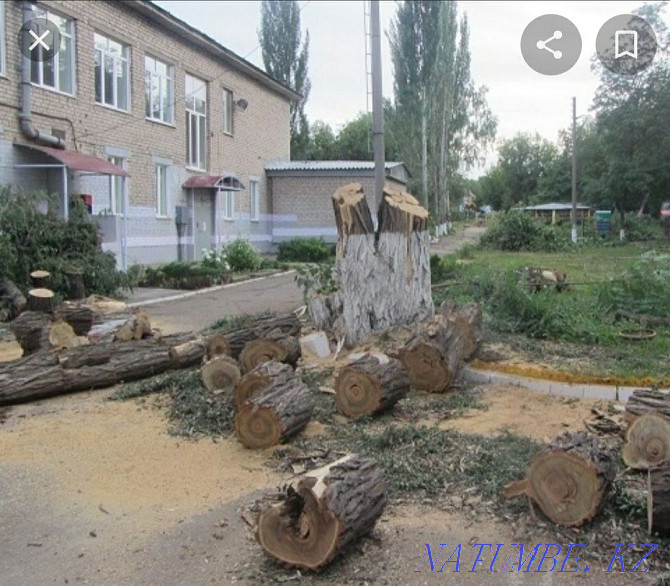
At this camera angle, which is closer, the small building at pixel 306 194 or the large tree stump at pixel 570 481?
the large tree stump at pixel 570 481

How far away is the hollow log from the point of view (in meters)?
6.93

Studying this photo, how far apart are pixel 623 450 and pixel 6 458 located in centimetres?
431

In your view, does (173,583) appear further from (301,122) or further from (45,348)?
(301,122)

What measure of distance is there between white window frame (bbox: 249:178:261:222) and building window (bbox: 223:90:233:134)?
2680 millimetres

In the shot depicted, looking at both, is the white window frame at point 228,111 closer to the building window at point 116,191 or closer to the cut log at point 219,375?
the building window at point 116,191

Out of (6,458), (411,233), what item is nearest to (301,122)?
(411,233)

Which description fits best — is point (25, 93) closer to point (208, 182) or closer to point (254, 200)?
point (208, 182)

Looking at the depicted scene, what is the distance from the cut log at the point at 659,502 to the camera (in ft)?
12.0

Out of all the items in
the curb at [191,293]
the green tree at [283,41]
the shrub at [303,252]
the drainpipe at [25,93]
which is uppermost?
the green tree at [283,41]

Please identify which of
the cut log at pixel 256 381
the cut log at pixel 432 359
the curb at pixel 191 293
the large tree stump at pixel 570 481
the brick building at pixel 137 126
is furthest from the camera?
the brick building at pixel 137 126

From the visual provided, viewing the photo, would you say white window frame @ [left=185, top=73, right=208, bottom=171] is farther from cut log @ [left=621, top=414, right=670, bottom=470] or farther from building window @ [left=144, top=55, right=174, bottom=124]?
cut log @ [left=621, top=414, right=670, bottom=470]

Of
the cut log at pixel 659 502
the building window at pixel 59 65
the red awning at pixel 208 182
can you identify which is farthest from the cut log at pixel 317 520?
the red awning at pixel 208 182

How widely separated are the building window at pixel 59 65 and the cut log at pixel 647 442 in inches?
603

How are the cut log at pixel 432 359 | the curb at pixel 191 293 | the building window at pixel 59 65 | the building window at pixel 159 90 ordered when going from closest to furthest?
the cut log at pixel 432 359
the curb at pixel 191 293
the building window at pixel 59 65
the building window at pixel 159 90
